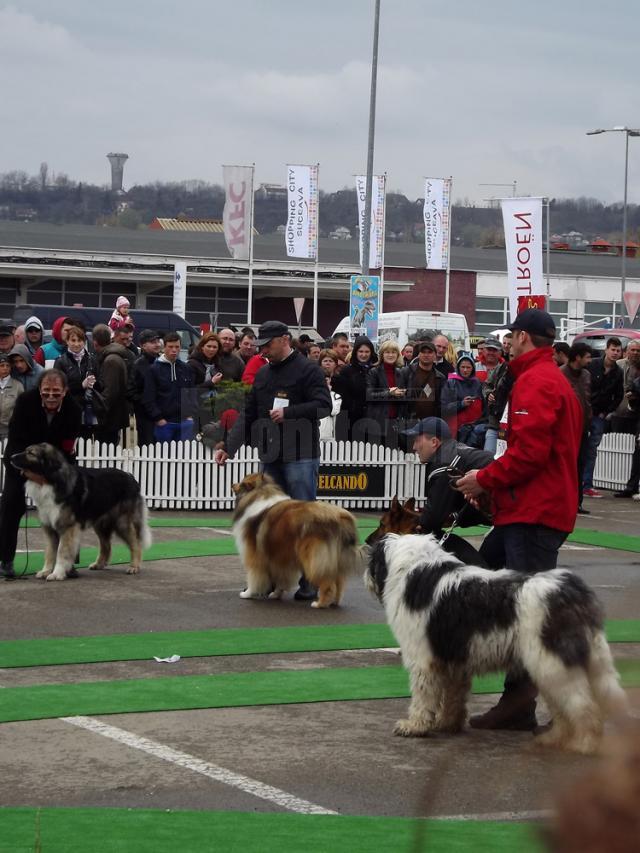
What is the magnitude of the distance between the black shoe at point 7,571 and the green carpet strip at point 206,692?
13.7 ft

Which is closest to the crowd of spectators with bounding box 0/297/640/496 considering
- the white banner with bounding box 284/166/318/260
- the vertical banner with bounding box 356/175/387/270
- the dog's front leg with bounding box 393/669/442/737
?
the dog's front leg with bounding box 393/669/442/737

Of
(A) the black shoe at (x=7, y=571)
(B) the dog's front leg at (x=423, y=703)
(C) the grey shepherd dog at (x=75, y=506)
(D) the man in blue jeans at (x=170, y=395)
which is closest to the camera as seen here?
(B) the dog's front leg at (x=423, y=703)

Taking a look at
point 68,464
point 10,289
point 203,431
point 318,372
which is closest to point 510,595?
point 318,372

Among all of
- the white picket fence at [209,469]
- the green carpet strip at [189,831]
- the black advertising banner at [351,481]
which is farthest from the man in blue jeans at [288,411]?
the black advertising banner at [351,481]

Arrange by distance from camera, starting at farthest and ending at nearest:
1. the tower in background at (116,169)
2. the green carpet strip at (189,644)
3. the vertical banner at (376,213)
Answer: the tower in background at (116,169) → the vertical banner at (376,213) → the green carpet strip at (189,644)

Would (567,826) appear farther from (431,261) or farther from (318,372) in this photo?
(431,261)

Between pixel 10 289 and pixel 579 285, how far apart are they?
93.0 feet

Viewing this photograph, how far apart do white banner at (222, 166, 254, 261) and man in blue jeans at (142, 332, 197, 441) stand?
2823 cm

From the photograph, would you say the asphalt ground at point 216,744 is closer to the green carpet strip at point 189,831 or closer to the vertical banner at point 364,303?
the green carpet strip at point 189,831

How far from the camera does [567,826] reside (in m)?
0.90

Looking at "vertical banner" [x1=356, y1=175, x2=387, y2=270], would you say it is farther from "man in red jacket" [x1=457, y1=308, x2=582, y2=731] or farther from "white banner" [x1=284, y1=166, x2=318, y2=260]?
"man in red jacket" [x1=457, y1=308, x2=582, y2=731]

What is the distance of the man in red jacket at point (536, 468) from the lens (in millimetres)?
7355

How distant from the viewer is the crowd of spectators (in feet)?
54.2

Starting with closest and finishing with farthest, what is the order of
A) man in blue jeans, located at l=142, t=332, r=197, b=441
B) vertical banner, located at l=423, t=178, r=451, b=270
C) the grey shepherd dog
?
1. the grey shepherd dog
2. man in blue jeans, located at l=142, t=332, r=197, b=441
3. vertical banner, located at l=423, t=178, r=451, b=270
